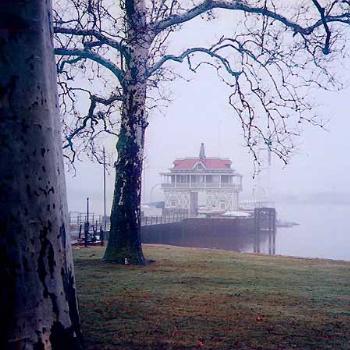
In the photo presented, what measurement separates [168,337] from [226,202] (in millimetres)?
68393

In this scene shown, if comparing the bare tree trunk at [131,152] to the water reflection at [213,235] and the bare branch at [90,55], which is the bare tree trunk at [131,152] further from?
the water reflection at [213,235]

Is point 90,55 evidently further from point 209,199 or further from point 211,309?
point 209,199

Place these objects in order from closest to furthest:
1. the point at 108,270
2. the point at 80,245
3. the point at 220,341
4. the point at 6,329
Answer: the point at 6,329, the point at 220,341, the point at 108,270, the point at 80,245

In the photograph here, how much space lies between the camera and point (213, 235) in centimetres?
5506

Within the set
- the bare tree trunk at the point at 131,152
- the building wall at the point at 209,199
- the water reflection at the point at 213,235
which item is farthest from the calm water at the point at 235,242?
the bare tree trunk at the point at 131,152

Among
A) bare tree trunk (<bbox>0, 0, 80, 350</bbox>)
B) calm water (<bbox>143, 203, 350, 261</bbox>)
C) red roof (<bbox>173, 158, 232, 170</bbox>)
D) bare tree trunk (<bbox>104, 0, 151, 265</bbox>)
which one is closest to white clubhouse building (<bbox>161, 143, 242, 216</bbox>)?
red roof (<bbox>173, 158, 232, 170</bbox>)

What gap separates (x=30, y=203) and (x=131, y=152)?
865 centimetres

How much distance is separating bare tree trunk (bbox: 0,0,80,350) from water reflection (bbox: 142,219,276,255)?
4114cm

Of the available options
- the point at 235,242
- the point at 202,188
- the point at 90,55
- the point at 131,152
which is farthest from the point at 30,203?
the point at 202,188

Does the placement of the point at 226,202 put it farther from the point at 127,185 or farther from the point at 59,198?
the point at 59,198

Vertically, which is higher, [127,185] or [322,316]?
[127,185]

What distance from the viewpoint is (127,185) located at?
12.5 meters

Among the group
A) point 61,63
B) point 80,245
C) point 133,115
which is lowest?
point 80,245

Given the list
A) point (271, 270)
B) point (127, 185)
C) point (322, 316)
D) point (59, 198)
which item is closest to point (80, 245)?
point (127, 185)
